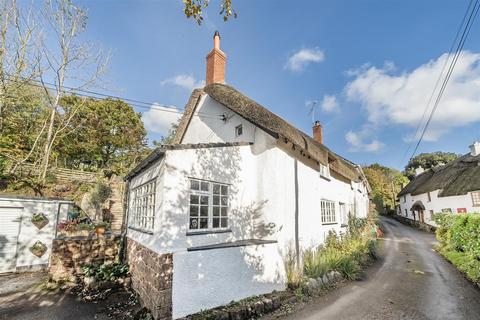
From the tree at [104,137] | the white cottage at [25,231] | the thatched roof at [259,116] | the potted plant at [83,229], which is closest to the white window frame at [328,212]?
the thatched roof at [259,116]

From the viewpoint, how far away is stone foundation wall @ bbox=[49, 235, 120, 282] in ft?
26.9

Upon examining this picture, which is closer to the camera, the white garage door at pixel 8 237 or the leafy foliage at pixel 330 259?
the leafy foliage at pixel 330 259

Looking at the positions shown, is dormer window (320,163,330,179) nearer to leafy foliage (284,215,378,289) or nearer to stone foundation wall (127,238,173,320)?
leafy foliage (284,215,378,289)

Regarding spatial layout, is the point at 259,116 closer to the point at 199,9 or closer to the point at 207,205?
the point at 207,205

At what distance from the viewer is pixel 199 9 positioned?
11.5 ft

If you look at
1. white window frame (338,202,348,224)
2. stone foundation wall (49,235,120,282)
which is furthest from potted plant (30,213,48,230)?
white window frame (338,202,348,224)

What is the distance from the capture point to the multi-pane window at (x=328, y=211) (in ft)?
35.8

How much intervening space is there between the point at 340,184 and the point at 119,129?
25.5m

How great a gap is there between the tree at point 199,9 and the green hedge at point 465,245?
37.8 ft

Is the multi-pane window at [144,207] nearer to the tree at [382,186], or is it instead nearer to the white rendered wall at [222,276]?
the white rendered wall at [222,276]

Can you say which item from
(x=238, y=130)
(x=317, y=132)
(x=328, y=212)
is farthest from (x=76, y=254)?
(x=317, y=132)

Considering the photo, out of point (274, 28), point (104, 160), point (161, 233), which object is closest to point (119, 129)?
point (104, 160)

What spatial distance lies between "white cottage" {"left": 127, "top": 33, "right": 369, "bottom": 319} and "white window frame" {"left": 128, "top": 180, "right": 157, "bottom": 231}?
1.4 inches

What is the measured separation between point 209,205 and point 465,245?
13.5 meters
